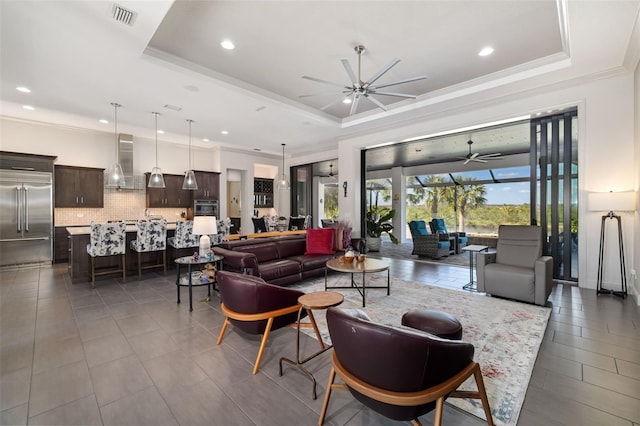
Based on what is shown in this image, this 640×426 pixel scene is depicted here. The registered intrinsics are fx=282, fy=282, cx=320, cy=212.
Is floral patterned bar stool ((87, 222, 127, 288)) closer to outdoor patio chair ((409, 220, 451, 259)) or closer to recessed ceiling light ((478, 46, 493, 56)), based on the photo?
recessed ceiling light ((478, 46, 493, 56))

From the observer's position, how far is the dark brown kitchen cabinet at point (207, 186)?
8672mm

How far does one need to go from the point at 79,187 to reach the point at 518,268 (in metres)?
9.31

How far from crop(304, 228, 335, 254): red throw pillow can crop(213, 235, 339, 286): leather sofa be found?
0.13 meters

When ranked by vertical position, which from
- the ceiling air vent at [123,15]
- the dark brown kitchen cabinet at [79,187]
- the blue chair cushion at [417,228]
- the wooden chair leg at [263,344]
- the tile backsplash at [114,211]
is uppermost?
the ceiling air vent at [123,15]

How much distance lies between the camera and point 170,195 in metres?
8.32

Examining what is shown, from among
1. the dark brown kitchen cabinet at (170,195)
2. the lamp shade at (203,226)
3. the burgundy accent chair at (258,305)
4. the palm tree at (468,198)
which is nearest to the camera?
the burgundy accent chair at (258,305)

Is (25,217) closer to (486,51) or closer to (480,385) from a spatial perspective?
(480,385)

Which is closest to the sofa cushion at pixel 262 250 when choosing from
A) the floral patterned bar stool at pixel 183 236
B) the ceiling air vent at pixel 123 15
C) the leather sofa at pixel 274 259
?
the leather sofa at pixel 274 259

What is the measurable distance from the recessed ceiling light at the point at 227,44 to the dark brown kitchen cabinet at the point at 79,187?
5.63m

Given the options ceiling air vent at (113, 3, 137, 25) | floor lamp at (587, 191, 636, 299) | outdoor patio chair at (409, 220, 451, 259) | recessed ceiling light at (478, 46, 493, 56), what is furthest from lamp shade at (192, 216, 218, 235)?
outdoor patio chair at (409, 220, 451, 259)

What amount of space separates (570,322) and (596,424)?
1.88m

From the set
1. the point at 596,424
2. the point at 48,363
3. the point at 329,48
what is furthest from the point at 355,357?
the point at 329,48

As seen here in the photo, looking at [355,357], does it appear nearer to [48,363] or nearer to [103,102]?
[48,363]

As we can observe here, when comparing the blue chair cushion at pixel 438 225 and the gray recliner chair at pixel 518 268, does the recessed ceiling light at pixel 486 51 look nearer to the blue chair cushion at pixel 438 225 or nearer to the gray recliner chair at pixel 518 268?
the gray recliner chair at pixel 518 268
